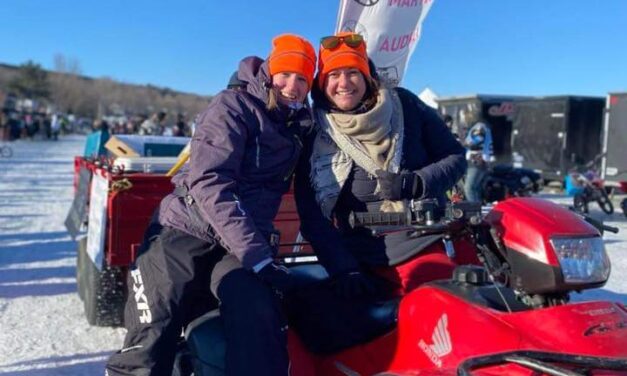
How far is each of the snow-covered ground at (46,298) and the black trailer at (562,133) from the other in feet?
21.6

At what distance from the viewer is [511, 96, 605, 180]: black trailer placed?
18.6 meters

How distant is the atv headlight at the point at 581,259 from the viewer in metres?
1.90

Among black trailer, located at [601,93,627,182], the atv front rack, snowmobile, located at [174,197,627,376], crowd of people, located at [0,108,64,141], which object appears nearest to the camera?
the atv front rack

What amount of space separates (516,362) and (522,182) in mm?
12689

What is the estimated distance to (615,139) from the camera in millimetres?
14727

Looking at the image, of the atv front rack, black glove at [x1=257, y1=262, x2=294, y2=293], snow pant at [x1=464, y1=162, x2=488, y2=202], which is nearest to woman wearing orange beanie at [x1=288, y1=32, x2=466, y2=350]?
black glove at [x1=257, y1=262, x2=294, y2=293]

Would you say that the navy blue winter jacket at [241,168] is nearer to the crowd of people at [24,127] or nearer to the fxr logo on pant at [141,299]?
the fxr logo on pant at [141,299]

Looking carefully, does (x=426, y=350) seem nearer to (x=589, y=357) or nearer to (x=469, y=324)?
(x=469, y=324)

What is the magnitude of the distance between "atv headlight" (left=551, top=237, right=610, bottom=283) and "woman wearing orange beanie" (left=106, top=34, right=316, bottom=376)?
1.03 m

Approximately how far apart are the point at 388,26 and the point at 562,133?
13748mm

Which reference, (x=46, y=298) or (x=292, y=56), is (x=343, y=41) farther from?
(x=46, y=298)

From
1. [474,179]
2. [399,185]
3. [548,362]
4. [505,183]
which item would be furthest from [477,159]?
[548,362]

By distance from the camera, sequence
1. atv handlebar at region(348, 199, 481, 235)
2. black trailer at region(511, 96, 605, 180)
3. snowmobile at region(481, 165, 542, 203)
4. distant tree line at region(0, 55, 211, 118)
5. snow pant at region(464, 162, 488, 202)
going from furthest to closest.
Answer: distant tree line at region(0, 55, 211, 118), black trailer at region(511, 96, 605, 180), snowmobile at region(481, 165, 542, 203), snow pant at region(464, 162, 488, 202), atv handlebar at region(348, 199, 481, 235)

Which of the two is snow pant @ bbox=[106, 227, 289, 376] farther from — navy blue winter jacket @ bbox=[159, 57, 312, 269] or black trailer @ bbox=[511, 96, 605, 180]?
black trailer @ bbox=[511, 96, 605, 180]
